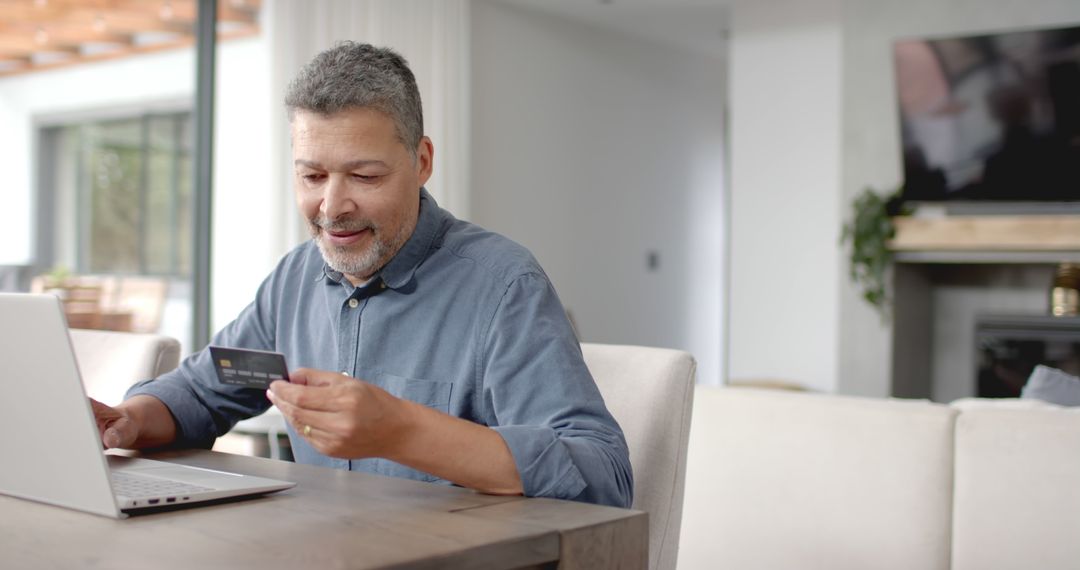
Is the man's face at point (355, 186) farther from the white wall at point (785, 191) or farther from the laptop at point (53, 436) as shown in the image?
the white wall at point (785, 191)

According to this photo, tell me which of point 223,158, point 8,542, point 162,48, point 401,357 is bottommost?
point 8,542

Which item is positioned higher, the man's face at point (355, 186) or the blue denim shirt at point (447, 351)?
the man's face at point (355, 186)

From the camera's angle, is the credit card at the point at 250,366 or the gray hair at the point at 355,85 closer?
the credit card at the point at 250,366

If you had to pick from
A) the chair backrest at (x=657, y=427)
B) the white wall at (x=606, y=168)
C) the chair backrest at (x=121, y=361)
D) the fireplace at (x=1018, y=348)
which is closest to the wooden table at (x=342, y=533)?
the chair backrest at (x=657, y=427)

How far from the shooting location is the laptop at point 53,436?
3.14 ft

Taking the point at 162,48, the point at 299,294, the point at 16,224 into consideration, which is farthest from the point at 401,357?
the point at 162,48

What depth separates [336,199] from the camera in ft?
4.36

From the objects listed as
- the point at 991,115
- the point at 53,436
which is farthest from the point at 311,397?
the point at 991,115

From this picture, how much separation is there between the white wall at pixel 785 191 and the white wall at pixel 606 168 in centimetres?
99

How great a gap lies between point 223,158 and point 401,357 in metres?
3.85

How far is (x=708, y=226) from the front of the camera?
304 inches

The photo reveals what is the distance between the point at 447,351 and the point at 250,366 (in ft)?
0.94

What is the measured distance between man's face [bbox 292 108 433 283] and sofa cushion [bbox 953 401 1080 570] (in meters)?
0.99

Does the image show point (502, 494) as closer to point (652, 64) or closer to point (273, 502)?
point (273, 502)
